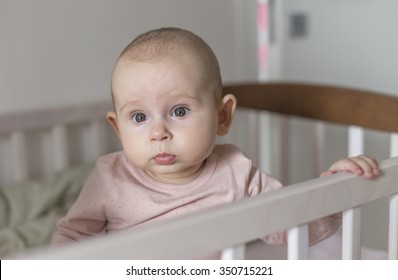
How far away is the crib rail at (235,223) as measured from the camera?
0.65m

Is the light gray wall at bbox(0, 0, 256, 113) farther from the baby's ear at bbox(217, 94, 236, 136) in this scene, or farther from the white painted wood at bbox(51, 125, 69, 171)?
the baby's ear at bbox(217, 94, 236, 136)

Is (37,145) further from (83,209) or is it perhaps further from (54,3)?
(83,209)

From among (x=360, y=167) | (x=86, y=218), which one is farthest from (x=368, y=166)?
(x=86, y=218)

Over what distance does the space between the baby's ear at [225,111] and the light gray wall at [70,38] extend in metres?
0.73

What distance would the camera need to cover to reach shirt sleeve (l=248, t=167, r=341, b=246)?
1.02 m

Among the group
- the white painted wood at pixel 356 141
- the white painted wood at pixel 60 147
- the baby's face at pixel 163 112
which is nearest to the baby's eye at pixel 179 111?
the baby's face at pixel 163 112

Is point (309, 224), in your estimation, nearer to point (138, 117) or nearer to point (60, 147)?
point (138, 117)

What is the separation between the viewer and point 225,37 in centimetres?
205

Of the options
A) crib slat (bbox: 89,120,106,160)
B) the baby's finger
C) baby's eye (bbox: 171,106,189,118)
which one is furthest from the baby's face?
crib slat (bbox: 89,120,106,160)
